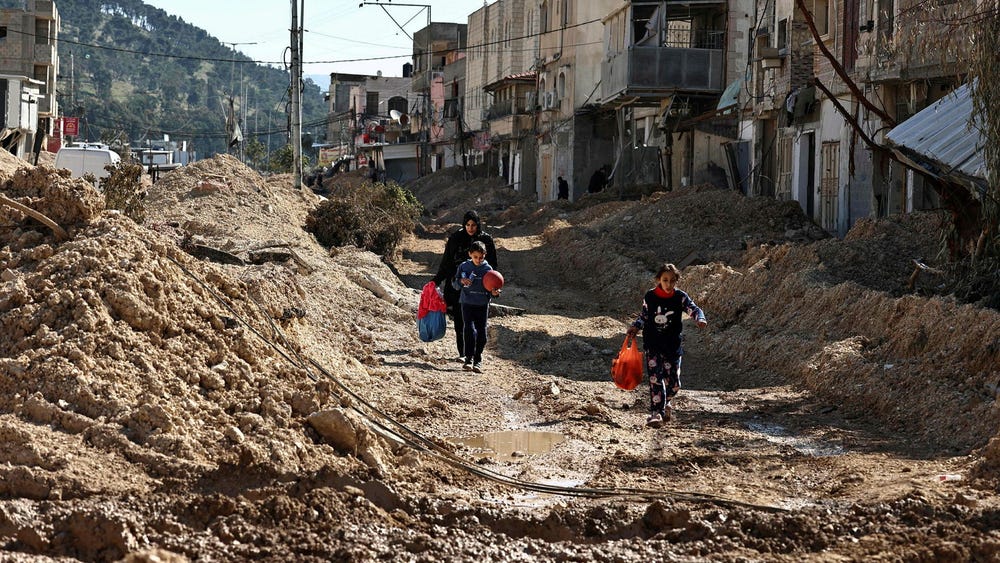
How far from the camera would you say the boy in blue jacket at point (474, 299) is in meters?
11.8

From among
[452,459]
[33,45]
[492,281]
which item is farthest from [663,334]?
[33,45]

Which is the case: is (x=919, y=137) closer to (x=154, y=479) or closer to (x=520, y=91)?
(x=154, y=479)

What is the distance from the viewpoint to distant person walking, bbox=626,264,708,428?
31.5ft

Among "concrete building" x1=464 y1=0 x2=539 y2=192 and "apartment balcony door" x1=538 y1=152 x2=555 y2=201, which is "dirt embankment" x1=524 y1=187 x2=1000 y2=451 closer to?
"apartment balcony door" x1=538 y1=152 x2=555 y2=201

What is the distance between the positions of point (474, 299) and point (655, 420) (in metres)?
2.94

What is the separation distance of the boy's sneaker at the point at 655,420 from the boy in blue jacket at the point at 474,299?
8.44 ft

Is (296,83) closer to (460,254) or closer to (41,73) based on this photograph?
(460,254)

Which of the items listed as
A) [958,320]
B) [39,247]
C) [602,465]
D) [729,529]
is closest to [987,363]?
[958,320]

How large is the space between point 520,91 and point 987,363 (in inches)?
1856

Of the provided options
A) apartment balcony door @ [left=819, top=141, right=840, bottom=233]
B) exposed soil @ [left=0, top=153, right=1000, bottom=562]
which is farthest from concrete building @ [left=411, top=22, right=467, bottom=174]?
exposed soil @ [left=0, top=153, right=1000, bottom=562]

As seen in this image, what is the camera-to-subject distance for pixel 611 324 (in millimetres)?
16703

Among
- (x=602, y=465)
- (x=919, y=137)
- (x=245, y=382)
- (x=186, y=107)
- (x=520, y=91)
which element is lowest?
(x=602, y=465)

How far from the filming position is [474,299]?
11883 millimetres

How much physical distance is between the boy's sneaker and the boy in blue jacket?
2.57 meters
